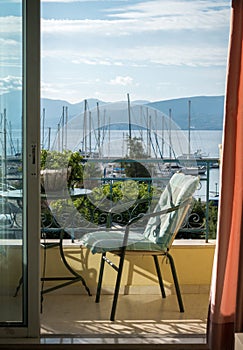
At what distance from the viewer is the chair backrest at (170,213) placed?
4.45 m

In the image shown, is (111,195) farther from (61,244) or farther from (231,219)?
(231,219)

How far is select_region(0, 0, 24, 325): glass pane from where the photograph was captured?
11.8ft

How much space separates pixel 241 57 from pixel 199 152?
1244mm

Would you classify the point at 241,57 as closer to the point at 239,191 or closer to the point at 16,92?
the point at 239,191

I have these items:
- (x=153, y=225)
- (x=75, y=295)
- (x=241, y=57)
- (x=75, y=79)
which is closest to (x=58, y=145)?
(x=75, y=79)

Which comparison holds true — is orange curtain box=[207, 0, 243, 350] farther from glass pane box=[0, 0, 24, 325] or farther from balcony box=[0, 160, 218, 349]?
glass pane box=[0, 0, 24, 325]

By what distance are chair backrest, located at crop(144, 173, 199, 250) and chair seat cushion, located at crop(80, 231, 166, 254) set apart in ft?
0.13

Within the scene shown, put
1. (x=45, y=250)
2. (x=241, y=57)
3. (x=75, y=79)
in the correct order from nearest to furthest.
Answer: (x=241, y=57)
(x=75, y=79)
(x=45, y=250)

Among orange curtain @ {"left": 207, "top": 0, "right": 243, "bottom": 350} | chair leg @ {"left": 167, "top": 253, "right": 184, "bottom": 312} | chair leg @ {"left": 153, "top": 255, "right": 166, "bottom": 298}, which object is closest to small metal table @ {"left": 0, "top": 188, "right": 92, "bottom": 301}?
chair leg @ {"left": 153, "top": 255, "right": 166, "bottom": 298}

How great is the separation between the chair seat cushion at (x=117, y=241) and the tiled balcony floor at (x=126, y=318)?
0.43 m

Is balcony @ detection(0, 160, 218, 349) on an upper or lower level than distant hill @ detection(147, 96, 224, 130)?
lower

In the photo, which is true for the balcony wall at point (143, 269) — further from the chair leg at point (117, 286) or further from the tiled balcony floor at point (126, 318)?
the chair leg at point (117, 286)

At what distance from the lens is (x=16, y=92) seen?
11.9 feet

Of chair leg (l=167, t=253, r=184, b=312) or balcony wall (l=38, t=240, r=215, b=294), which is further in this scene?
balcony wall (l=38, t=240, r=215, b=294)
